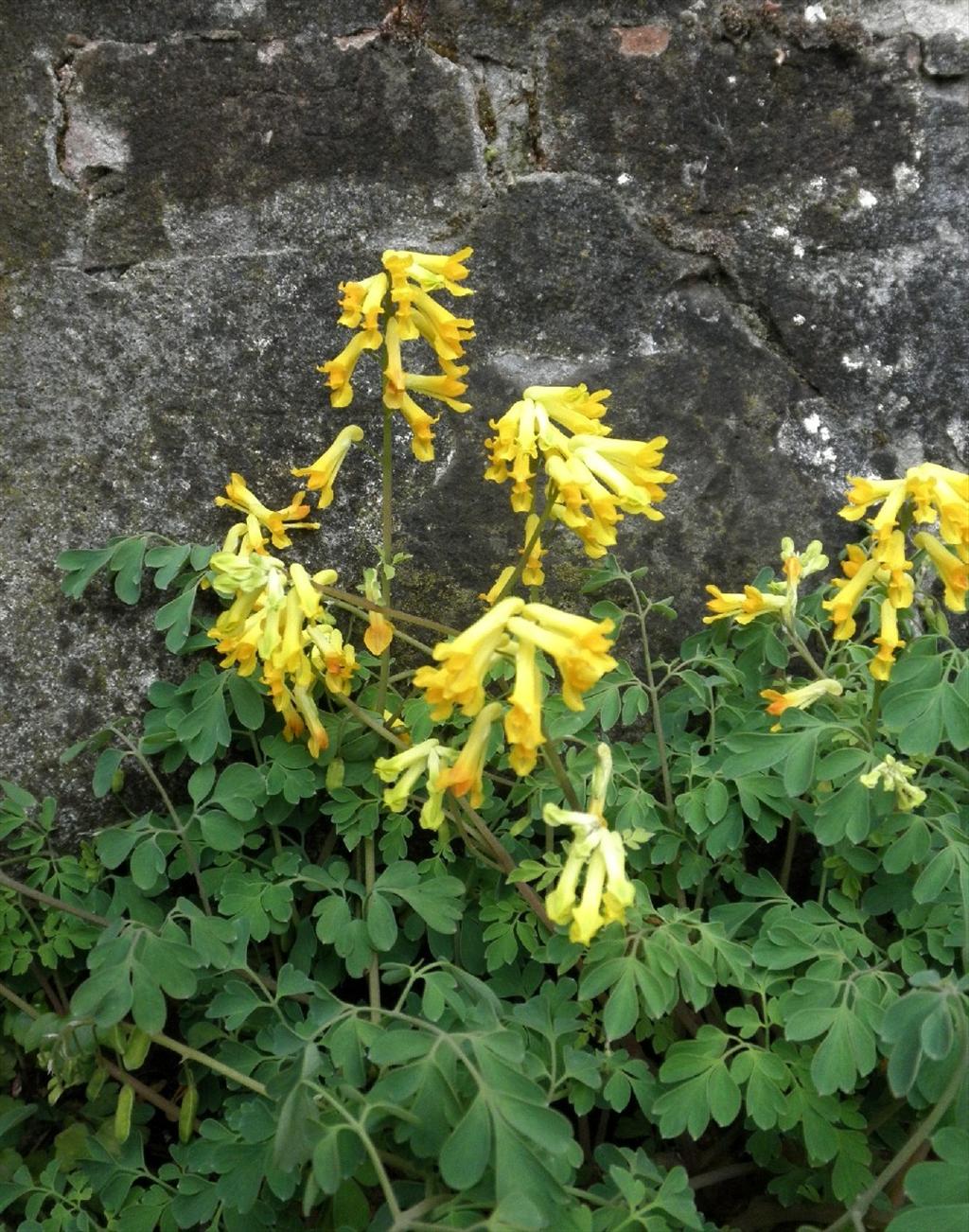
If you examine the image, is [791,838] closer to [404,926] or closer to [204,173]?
[404,926]

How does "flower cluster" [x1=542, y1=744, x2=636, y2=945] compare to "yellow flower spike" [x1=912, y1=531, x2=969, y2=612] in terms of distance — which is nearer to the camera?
"flower cluster" [x1=542, y1=744, x2=636, y2=945]

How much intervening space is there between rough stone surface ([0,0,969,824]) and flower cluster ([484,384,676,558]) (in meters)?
0.59

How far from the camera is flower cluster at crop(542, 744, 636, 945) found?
5.08ft

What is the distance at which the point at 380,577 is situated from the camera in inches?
95.0

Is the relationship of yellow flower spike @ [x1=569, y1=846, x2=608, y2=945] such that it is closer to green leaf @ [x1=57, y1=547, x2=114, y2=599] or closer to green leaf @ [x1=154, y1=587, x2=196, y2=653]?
green leaf @ [x1=154, y1=587, x2=196, y2=653]

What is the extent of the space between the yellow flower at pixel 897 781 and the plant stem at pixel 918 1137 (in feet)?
1.35

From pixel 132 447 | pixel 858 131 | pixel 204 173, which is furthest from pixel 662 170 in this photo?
pixel 132 447

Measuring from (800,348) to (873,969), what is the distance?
1.46 metres

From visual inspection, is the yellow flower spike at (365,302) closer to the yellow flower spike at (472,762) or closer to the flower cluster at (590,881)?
the yellow flower spike at (472,762)

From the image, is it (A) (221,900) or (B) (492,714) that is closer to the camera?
(B) (492,714)

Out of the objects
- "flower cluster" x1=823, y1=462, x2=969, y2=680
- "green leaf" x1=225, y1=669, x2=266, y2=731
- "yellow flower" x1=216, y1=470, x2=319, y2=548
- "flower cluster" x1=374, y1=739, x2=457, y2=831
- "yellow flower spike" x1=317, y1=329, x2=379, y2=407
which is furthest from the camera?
"yellow flower" x1=216, y1=470, x2=319, y2=548

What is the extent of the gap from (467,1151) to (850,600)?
119 cm

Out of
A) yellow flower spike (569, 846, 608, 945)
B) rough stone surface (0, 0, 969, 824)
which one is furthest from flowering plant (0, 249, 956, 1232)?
rough stone surface (0, 0, 969, 824)

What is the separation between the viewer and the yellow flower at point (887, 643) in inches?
77.2
